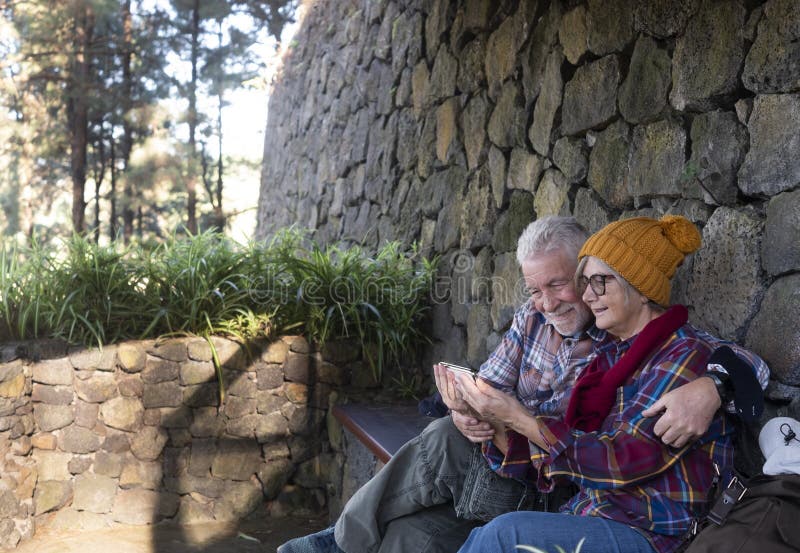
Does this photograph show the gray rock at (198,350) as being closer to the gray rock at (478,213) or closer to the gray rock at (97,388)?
the gray rock at (97,388)

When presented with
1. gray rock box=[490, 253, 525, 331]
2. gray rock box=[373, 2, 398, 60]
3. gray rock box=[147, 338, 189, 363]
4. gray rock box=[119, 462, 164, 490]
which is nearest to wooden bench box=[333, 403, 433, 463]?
gray rock box=[490, 253, 525, 331]

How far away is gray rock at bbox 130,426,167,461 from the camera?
3.52 m

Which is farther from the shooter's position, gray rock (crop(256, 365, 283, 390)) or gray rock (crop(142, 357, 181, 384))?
gray rock (crop(256, 365, 283, 390))

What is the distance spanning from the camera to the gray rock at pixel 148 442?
3.52 metres

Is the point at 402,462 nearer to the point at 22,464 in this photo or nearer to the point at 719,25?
the point at 719,25

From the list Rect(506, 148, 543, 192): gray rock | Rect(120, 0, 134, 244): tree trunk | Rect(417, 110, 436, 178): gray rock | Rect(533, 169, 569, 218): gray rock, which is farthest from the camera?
Rect(120, 0, 134, 244): tree trunk

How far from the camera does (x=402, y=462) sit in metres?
2.05

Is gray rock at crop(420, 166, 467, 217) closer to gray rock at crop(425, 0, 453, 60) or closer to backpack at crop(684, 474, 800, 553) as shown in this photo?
gray rock at crop(425, 0, 453, 60)

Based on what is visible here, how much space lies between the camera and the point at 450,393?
6.42 feet

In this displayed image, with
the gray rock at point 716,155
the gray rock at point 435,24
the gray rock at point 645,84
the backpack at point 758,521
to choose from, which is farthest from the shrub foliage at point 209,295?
the backpack at point 758,521

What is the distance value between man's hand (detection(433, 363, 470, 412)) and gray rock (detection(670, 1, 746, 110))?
3.17 feet

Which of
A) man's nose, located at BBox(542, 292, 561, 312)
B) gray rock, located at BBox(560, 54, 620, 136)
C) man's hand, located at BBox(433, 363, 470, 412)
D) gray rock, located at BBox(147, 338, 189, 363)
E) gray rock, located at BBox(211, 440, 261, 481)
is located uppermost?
gray rock, located at BBox(560, 54, 620, 136)

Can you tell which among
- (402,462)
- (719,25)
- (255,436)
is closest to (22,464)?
(255,436)

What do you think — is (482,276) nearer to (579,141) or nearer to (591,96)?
(579,141)
